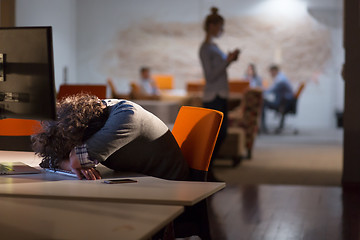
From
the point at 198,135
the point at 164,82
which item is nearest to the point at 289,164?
the point at 198,135

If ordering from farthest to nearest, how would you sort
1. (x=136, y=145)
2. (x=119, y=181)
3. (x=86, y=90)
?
(x=86, y=90) → (x=136, y=145) → (x=119, y=181)

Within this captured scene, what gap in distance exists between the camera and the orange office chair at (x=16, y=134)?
10.0 ft

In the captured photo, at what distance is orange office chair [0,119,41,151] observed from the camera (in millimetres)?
3051

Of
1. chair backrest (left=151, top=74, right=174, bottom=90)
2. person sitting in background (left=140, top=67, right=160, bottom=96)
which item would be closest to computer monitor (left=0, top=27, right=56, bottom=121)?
person sitting in background (left=140, top=67, right=160, bottom=96)

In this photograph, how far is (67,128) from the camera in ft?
6.44

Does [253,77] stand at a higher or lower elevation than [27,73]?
lower

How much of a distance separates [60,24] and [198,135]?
940 cm

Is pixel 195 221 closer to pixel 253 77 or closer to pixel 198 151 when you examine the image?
pixel 198 151

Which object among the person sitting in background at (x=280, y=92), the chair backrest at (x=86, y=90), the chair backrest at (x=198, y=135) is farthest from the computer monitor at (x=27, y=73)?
the person sitting in background at (x=280, y=92)

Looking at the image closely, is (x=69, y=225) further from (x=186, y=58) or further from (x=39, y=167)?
(x=186, y=58)

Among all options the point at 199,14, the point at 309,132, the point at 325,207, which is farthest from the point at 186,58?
the point at 325,207

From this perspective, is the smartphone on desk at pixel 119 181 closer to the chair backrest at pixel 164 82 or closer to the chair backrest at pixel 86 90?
the chair backrest at pixel 86 90

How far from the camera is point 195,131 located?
232 cm

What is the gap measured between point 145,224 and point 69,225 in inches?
6.4
